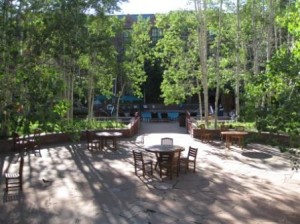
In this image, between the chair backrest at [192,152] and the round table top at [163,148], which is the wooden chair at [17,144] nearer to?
the round table top at [163,148]

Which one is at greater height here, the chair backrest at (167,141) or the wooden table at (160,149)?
the chair backrest at (167,141)

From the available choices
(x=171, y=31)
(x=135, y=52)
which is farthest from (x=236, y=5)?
(x=135, y=52)

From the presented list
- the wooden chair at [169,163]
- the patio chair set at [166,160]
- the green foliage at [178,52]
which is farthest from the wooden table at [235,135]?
the green foliage at [178,52]

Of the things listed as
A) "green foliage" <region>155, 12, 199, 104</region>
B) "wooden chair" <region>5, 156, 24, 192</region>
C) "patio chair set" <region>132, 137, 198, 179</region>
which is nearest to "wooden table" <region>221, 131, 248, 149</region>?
"patio chair set" <region>132, 137, 198, 179</region>

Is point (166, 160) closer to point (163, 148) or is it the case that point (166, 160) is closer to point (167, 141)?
point (163, 148)

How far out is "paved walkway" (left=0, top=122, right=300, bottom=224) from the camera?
824 cm

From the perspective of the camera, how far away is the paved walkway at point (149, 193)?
324 inches

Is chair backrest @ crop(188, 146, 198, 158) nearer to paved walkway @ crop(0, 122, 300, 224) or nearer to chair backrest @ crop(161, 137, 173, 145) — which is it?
paved walkway @ crop(0, 122, 300, 224)

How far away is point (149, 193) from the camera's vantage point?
32.3 ft

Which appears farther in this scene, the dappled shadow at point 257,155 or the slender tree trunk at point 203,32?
the slender tree trunk at point 203,32

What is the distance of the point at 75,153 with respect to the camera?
1553 centimetres

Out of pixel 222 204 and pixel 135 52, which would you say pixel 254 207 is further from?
pixel 135 52

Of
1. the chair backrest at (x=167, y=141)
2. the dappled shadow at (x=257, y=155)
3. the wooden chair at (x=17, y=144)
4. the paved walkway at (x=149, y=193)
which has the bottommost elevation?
the paved walkway at (x=149, y=193)

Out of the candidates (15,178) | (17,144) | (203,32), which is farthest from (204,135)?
(15,178)
